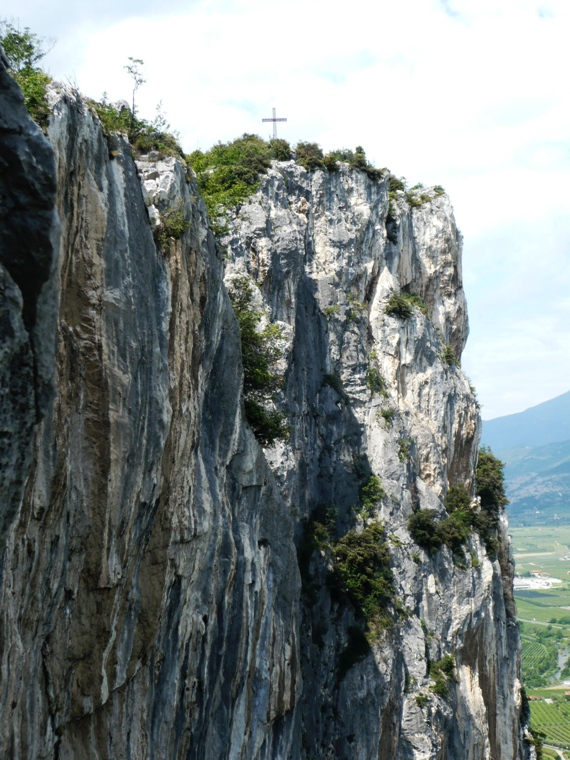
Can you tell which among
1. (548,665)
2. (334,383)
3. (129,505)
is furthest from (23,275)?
(548,665)

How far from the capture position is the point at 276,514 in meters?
22.0

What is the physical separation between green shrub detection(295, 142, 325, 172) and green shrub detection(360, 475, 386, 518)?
17.9 meters

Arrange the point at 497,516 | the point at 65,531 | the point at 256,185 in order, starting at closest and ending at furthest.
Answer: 1. the point at 65,531
2. the point at 256,185
3. the point at 497,516

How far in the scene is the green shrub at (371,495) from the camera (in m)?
36.9

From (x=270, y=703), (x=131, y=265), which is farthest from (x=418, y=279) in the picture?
(x=131, y=265)

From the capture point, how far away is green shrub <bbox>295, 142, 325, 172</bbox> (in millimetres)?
42500

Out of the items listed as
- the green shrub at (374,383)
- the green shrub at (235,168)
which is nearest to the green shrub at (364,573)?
the green shrub at (374,383)

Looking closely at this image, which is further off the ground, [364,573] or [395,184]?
[395,184]

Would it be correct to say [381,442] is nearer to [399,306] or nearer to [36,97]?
[399,306]

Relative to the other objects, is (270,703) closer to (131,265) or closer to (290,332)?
(131,265)

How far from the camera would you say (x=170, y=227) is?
→ 13.9 metres

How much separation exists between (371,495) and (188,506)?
2339cm

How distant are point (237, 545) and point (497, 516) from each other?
32856mm

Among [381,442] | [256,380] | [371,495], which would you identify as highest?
[256,380]
